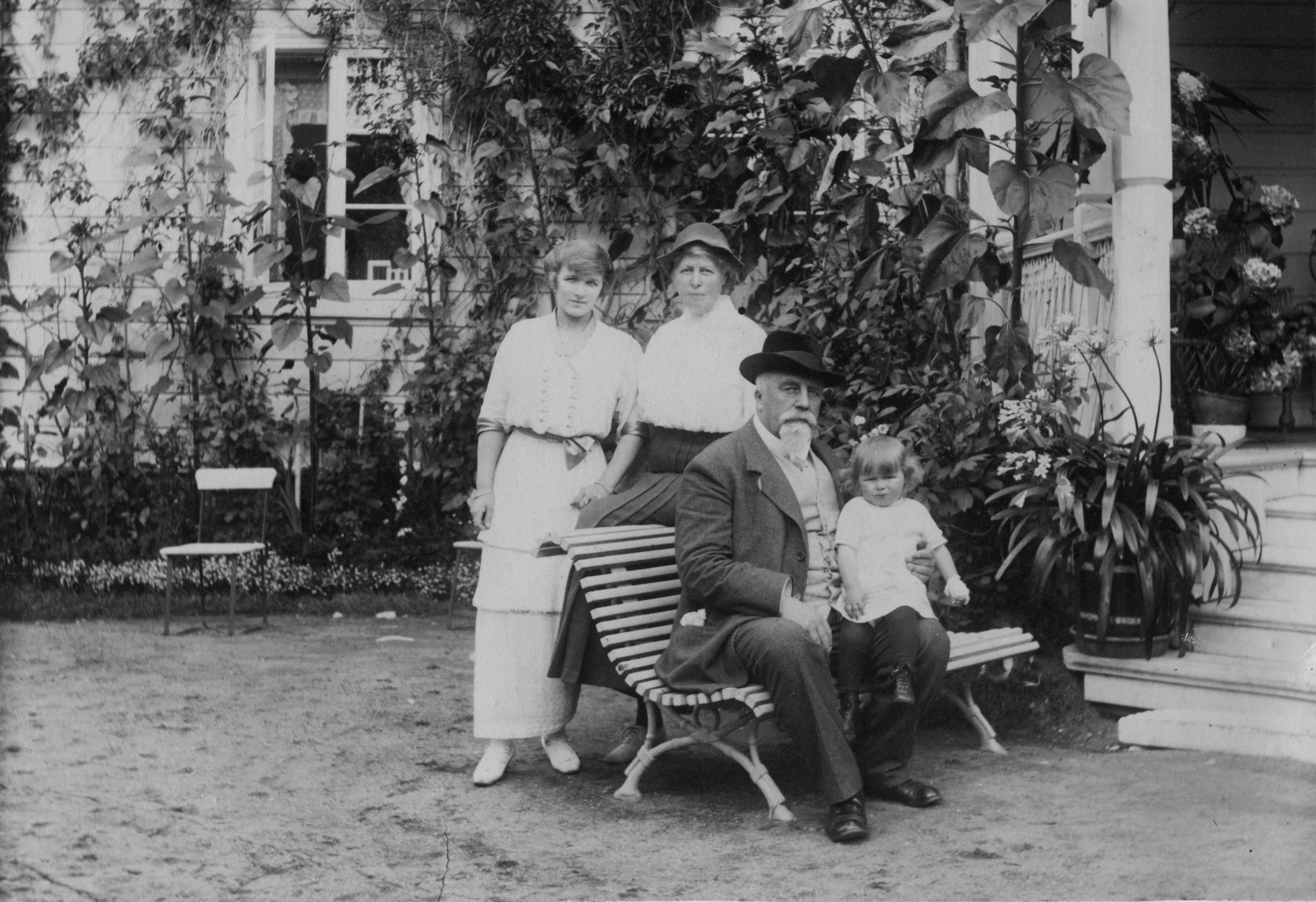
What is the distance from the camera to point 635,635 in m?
4.44

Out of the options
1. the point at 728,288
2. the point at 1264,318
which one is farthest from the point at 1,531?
the point at 1264,318

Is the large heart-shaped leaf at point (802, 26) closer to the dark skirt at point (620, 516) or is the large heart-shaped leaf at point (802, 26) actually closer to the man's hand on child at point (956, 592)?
the dark skirt at point (620, 516)

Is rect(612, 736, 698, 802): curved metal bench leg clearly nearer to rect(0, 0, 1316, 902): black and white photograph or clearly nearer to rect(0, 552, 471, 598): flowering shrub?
rect(0, 0, 1316, 902): black and white photograph

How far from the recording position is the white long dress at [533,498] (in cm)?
467

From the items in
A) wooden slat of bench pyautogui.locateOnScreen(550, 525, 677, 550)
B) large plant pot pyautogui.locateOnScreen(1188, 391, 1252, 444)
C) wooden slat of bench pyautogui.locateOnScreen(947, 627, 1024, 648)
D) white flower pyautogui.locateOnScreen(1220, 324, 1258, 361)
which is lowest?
wooden slat of bench pyautogui.locateOnScreen(947, 627, 1024, 648)

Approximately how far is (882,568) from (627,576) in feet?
2.77

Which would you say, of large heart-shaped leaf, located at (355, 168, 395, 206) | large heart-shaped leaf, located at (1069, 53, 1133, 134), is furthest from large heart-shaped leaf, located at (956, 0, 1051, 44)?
large heart-shaped leaf, located at (355, 168, 395, 206)

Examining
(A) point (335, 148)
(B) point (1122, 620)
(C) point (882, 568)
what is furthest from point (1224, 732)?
(A) point (335, 148)

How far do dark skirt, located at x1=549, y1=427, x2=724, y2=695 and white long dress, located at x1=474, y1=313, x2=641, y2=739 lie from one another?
0.33 feet

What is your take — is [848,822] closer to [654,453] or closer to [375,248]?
[654,453]

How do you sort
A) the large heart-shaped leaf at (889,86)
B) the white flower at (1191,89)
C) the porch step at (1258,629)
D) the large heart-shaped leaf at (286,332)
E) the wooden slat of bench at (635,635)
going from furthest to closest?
1. the large heart-shaped leaf at (286,332)
2. the white flower at (1191,89)
3. the large heart-shaped leaf at (889,86)
4. the porch step at (1258,629)
5. the wooden slat of bench at (635,635)

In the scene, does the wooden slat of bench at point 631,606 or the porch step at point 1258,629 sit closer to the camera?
the wooden slat of bench at point 631,606

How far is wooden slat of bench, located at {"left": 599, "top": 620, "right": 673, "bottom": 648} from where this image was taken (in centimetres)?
437

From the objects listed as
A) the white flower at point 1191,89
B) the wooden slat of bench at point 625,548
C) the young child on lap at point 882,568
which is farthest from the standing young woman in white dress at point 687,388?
the white flower at point 1191,89
